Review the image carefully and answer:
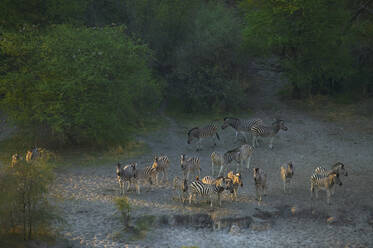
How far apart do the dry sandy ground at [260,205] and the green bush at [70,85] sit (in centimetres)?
242

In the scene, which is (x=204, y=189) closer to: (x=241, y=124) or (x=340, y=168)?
(x=340, y=168)

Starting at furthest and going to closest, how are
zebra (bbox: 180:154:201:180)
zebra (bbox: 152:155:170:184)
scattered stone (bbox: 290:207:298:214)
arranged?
zebra (bbox: 180:154:201:180), zebra (bbox: 152:155:170:184), scattered stone (bbox: 290:207:298:214)

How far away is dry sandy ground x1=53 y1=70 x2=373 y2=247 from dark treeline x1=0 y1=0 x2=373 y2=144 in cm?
324

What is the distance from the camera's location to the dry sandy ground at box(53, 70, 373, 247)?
55.1 feet

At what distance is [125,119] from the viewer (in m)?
26.9

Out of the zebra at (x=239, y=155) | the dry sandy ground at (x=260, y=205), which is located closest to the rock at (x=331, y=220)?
the dry sandy ground at (x=260, y=205)

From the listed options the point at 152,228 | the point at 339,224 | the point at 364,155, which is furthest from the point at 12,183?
the point at 364,155

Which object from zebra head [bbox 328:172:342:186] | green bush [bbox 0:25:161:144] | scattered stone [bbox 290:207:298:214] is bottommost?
scattered stone [bbox 290:207:298:214]

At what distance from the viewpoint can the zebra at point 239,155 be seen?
22625 mm

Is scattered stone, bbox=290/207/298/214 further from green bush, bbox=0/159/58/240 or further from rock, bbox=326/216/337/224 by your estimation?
green bush, bbox=0/159/58/240

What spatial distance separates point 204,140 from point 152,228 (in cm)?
1162

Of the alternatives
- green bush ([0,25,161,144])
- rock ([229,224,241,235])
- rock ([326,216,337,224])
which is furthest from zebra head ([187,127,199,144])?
rock ([326,216,337,224])

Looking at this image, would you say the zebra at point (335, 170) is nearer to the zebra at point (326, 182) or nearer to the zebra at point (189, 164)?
the zebra at point (326, 182)

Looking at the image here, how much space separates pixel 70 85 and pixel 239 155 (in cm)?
816
